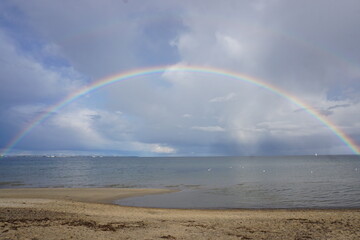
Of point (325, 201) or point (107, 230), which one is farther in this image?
point (325, 201)

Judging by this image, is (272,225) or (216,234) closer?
(216,234)

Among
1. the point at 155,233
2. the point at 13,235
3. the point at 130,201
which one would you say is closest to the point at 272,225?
the point at 155,233

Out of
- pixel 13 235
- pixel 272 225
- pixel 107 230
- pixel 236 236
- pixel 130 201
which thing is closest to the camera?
pixel 13 235

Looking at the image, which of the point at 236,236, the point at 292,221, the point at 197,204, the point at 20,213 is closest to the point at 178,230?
the point at 236,236

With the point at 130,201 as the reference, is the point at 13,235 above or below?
above

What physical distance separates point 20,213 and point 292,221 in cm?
1894

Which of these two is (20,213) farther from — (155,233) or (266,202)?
(266,202)

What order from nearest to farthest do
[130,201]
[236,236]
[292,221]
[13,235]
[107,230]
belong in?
[13,235] → [236,236] → [107,230] → [292,221] → [130,201]

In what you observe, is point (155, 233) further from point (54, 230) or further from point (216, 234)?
point (54, 230)

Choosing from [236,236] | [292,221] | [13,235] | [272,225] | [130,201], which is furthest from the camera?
[130,201]

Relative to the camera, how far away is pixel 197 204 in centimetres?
2978

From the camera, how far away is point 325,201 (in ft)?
100

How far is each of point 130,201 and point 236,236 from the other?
2037 cm

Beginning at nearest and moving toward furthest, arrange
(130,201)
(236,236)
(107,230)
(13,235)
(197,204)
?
1. (13,235)
2. (236,236)
3. (107,230)
4. (197,204)
5. (130,201)
